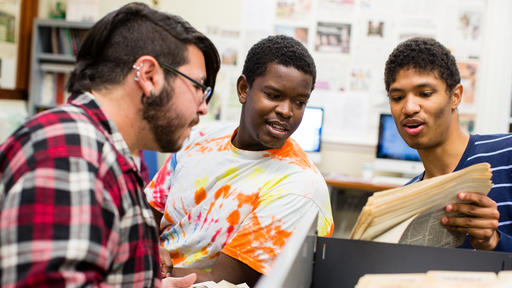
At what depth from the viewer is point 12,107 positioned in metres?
3.71

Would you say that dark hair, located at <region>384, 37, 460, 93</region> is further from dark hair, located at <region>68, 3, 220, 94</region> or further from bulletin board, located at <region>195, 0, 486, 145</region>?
bulletin board, located at <region>195, 0, 486, 145</region>

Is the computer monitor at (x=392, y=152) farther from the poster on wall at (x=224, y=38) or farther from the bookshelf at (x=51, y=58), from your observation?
the bookshelf at (x=51, y=58)

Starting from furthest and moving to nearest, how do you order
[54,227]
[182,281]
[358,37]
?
1. [358,37]
2. [182,281]
3. [54,227]

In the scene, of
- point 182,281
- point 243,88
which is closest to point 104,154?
point 182,281

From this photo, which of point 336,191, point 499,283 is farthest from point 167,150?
point 336,191

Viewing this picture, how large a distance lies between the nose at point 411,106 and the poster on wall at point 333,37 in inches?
109

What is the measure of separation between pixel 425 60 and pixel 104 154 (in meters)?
0.80

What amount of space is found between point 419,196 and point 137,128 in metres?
0.48

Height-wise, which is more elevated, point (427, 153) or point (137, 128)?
point (137, 128)

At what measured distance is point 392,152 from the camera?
11.0ft

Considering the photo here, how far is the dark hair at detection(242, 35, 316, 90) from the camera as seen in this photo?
128 centimetres

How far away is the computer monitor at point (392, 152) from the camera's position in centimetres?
329

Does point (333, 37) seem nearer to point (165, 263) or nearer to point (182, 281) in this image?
point (165, 263)

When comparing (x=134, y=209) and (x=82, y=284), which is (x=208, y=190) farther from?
(x=82, y=284)
